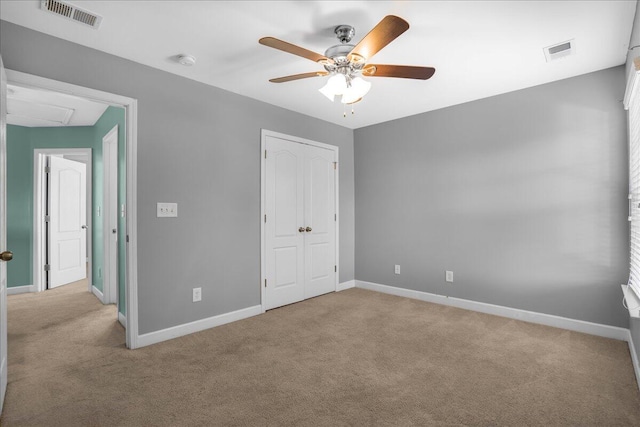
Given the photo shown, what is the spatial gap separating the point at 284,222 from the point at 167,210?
4.77 ft

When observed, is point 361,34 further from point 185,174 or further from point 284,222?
point 284,222

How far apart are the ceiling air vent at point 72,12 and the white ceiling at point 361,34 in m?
0.05

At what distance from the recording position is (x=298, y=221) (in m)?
4.26

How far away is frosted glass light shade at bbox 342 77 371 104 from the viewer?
2.31 meters

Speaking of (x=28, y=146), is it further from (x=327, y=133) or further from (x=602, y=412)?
(x=602, y=412)

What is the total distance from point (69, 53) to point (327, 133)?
119 inches

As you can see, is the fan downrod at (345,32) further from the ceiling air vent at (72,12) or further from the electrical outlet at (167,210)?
the electrical outlet at (167,210)

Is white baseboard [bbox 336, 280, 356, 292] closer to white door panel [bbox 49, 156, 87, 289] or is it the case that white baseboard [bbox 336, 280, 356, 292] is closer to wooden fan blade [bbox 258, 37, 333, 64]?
wooden fan blade [bbox 258, 37, 333, 64]

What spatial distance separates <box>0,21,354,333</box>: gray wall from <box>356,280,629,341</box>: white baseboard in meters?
2.11

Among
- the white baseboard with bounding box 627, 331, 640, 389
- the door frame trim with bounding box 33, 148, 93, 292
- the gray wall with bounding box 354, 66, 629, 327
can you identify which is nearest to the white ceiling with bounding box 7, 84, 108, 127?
the door frame trim with bounding box 33, 148, 93, 292

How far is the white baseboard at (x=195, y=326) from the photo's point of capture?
287 cm

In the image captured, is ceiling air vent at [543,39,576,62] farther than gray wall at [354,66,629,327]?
No

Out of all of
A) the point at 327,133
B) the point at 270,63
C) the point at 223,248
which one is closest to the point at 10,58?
the point at 270,63

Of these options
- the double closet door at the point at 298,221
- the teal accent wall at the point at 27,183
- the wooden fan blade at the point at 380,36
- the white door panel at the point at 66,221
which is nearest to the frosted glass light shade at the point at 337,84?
the wooden fan blade at the point at 380,36
